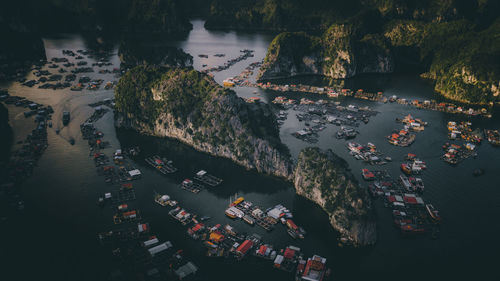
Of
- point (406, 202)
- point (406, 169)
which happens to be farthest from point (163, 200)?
point (406, 169)

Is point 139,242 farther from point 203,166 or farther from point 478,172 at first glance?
point 478,172

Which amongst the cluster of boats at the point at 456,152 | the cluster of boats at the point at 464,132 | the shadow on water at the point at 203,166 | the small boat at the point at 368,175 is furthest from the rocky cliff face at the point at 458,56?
the shadow on water at the point at 203,166

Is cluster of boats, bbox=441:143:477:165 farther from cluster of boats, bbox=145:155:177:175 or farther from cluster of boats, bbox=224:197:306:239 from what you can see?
cluster of boats, bbox=145:155:177:175

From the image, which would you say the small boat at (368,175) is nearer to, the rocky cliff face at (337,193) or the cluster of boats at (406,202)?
the cluster of boats at (406,202)

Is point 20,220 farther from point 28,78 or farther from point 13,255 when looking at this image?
point 28,78

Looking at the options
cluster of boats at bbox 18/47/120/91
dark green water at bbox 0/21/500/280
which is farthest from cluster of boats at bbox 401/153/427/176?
cluster of boats at bbox 18/47/120/91
